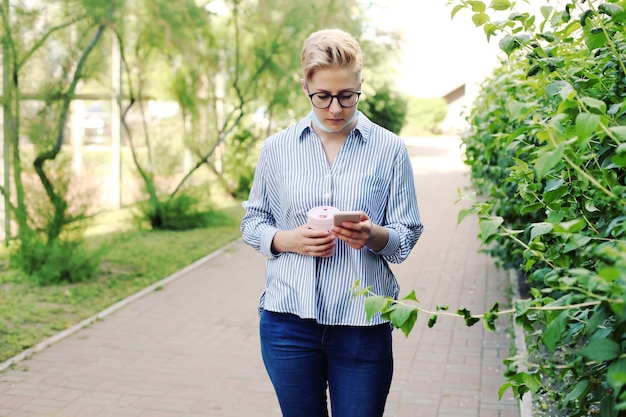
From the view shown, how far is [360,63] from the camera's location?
292 cm

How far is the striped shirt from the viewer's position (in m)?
2.88

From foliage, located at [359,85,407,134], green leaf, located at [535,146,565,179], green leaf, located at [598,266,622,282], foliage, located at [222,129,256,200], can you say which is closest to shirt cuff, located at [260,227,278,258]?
green leaf, located at [535,146,565,179]

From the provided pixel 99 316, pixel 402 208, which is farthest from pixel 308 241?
pixel 99 316

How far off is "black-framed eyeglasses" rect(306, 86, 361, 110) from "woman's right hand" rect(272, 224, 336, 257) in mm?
462

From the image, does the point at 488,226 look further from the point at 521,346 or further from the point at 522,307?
the point at 521,346

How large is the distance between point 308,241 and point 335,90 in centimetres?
56

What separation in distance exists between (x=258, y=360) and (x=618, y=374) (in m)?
5.12

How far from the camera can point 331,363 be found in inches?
115

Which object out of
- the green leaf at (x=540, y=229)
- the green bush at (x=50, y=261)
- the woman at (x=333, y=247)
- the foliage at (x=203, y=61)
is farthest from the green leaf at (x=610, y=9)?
the foliage at (x=203, y=61)

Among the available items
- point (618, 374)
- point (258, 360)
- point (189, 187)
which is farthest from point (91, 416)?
point (189, 187)

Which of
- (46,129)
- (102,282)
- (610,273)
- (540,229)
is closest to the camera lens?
(610,273)

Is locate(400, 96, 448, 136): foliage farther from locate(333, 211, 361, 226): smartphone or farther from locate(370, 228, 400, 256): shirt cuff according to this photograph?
locate(333, 211, 361, 226): smartphone

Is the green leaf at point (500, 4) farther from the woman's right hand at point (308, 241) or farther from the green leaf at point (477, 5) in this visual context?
the woman's right hand at point (308, 241)

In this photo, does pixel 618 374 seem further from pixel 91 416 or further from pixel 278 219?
pixel 91 416
